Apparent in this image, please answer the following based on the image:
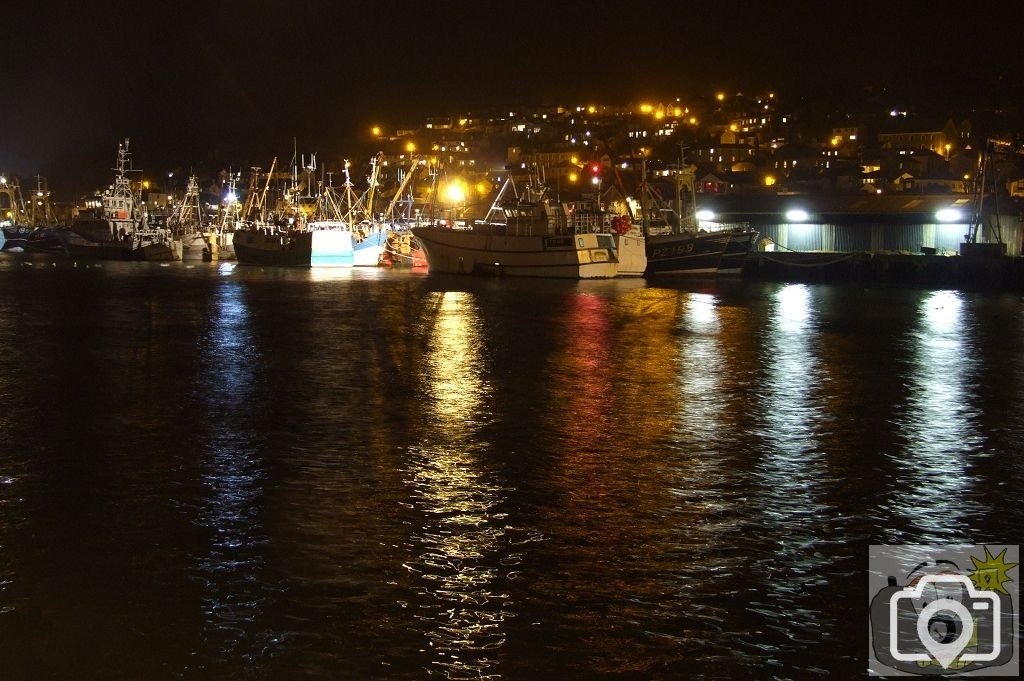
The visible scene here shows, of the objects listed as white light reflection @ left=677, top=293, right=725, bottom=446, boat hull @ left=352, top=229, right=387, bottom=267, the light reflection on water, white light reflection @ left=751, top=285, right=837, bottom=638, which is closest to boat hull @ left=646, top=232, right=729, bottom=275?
white light reflection @ left=677, top=293, right=725, bottom=446

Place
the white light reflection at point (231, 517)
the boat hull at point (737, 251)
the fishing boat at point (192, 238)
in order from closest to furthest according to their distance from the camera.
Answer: the white light reflection at point (231, 517) → the boat hull at point (737, 251) → the fishing boat at point (192, 238)

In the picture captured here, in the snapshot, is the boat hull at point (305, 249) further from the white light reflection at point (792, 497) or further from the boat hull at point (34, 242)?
the white light reflection at point (792, 497)

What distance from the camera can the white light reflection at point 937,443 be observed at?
918cm

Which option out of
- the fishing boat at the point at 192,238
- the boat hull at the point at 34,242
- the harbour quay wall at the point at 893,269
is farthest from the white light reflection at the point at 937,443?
the boat hull at the point at 34,242

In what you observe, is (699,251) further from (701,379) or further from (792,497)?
(792,497)

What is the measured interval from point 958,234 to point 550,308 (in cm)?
2474

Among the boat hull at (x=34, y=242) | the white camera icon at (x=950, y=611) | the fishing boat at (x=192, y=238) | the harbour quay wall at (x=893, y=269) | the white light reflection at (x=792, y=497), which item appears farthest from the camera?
the boat hull at (x=34, y=242)

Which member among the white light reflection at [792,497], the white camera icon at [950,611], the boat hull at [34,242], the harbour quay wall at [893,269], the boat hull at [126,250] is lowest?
the white camera icon at [950,611]

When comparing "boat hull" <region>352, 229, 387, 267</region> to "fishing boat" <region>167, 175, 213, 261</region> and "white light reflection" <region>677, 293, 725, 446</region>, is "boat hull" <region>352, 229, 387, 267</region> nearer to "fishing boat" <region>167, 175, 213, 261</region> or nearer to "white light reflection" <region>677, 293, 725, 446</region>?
"fishing boat" <region>167, 175, 213, 261</region>

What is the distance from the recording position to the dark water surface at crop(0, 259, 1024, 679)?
6520mm

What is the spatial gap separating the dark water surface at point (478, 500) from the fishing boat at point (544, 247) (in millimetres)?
25290

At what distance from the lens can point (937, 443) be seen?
40.8 ft

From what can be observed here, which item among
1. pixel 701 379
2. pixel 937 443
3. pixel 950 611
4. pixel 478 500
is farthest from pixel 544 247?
pixel 950 611

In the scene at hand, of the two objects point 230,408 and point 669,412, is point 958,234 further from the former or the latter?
point 230,408
